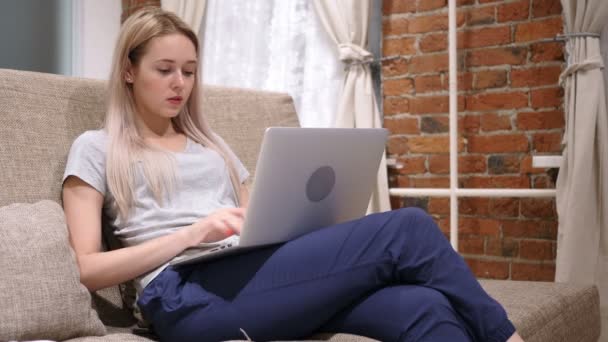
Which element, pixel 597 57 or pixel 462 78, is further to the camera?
pixel 462 78

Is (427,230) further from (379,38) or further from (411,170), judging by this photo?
(379,38)

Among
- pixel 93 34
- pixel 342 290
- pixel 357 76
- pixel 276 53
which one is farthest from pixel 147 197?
pixel 93 34

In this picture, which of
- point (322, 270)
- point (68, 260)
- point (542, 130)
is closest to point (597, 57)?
point (542, 130)

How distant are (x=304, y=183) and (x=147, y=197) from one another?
44 centimetres

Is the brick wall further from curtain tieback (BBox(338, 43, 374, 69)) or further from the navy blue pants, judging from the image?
the navy blue pants

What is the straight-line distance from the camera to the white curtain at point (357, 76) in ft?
9.15

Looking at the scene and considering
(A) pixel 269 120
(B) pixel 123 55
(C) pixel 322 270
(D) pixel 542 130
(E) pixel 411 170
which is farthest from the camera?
(E) pixel 411 170

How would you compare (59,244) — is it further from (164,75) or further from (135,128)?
(164,75)

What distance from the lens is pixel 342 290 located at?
1.30 meters

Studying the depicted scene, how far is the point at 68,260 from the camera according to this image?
54.6 inches

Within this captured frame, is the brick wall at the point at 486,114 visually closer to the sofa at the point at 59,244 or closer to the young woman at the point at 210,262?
the sofa at the point at 59,244

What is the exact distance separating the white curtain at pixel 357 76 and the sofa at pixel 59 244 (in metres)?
0.72

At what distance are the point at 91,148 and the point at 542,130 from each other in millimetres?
1667

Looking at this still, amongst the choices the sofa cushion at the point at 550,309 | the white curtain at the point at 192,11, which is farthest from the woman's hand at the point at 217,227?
the white curtain at the point at 192,11
